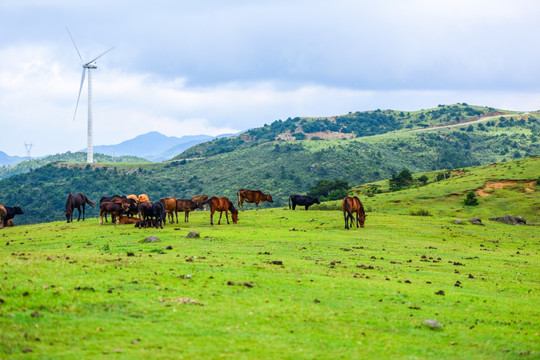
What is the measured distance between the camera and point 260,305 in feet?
40.3

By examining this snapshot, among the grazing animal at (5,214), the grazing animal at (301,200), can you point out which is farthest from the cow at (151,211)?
the grazing animal at (301,200)

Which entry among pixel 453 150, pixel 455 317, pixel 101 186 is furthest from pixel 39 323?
pixel 453 150

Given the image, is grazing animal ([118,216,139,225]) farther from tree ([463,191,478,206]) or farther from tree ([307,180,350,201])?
tree ([307,180,350,201])

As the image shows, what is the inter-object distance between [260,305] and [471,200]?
150 ft

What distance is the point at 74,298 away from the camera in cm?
1127

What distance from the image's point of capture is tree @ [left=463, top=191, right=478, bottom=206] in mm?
52566

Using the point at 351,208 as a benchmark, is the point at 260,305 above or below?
below

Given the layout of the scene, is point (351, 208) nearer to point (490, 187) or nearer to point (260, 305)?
point (260, 305)

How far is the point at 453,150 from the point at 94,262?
14403cm

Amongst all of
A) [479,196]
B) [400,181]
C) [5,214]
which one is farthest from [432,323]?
[400,181]

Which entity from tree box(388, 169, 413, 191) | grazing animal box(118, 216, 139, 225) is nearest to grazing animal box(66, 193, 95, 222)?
grazing animal box(118, 216, 139, 225)

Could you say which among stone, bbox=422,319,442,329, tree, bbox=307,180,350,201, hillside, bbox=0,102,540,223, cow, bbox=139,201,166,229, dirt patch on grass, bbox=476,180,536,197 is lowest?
stone, bbox=422,319,442,329

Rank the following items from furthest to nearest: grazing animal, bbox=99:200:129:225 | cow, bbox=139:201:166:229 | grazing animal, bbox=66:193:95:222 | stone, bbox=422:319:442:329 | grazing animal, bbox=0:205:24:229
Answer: grazing animal, bbox=66:193:95:222 → grazing animal, bbox=0:205:24:229 → grazing animal, bbox=99:200:129:225 → cow, bbox=139:201:166:229 → stone, bbox=422:319:442:329

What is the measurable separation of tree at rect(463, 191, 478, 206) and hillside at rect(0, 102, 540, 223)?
45.8 metres
